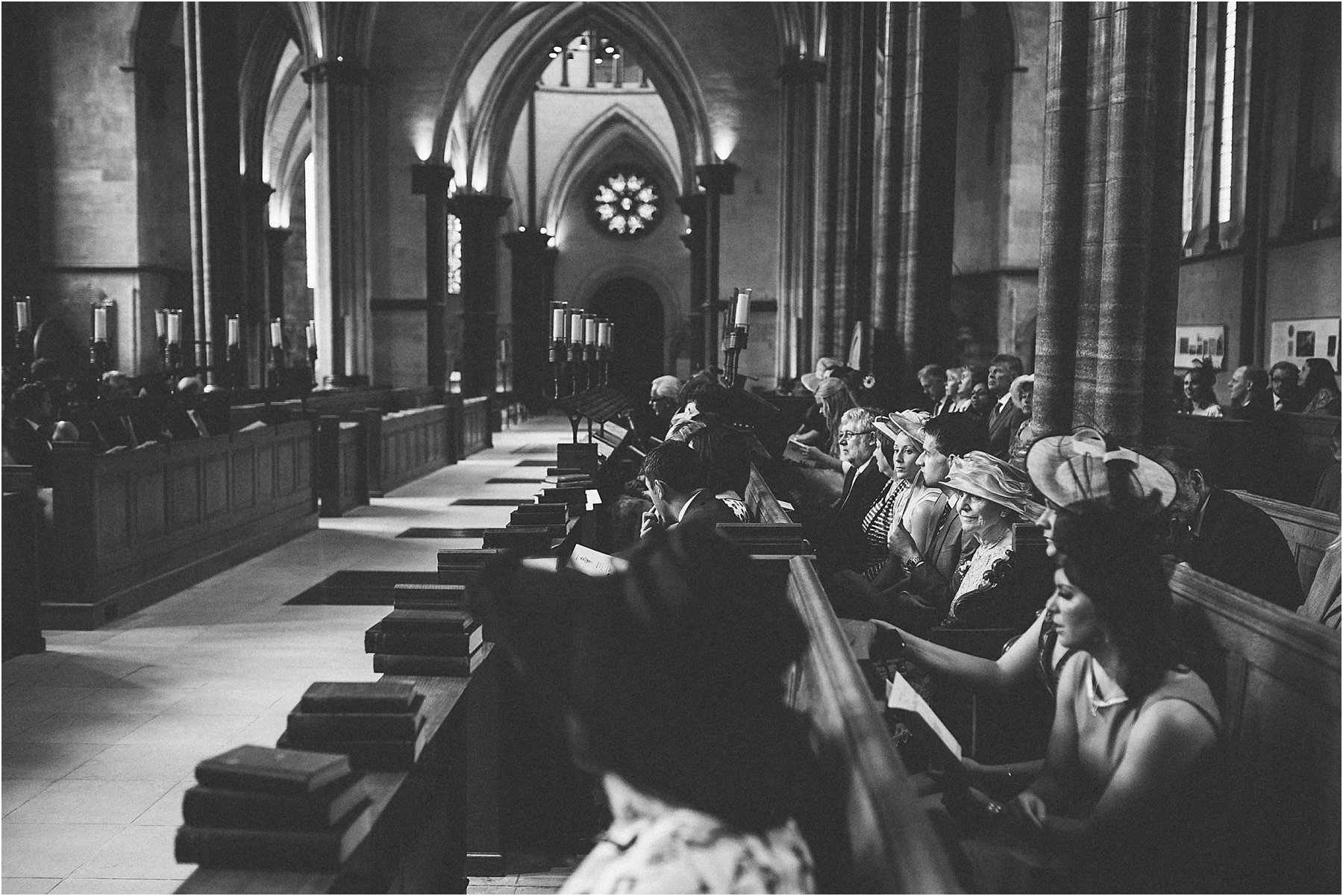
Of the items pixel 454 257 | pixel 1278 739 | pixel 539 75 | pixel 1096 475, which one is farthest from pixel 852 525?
pixel 454 257

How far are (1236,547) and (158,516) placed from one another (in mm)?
5703

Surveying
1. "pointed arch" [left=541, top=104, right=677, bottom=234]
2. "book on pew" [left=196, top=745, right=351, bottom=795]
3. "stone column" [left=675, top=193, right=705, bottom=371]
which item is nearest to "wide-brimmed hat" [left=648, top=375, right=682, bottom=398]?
"book on pew" [left=196, top=745, right=351, bottom=795]

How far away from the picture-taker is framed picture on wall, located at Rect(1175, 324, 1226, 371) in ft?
44.1

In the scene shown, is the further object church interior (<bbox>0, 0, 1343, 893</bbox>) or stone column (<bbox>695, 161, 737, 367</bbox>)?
stone column (<bbox>695, 161, 737, 367</bbox>)

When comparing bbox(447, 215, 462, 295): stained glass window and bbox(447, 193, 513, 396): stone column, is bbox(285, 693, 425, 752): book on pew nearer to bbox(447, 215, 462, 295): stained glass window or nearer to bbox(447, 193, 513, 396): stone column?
bbox(447, 193, 513, 396): stone column

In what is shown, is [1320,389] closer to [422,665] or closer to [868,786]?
[422,665]

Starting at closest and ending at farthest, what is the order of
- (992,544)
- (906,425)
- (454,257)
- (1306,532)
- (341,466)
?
(992,544), (1306,532), (906,425), (341,466), (454,257)

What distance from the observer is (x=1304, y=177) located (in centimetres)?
1235

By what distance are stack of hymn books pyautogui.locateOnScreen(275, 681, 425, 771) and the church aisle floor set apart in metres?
1.48

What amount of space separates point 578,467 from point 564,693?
4934 mm

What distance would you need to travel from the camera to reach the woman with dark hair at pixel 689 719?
131cm

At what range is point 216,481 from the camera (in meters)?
7.66

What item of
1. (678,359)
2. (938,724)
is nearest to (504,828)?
(938,724)

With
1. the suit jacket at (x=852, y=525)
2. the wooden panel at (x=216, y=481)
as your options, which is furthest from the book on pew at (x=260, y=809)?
the wooden panel at (x=216, y=481)
